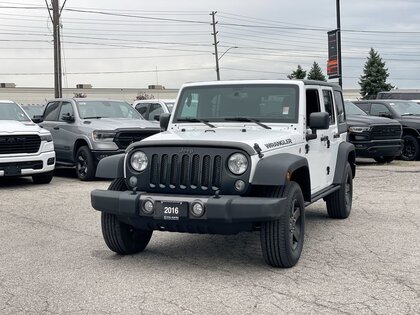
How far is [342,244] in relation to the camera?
7133 mm

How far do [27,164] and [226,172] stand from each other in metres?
7.55

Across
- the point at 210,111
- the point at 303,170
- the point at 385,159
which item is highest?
the point at 210,111

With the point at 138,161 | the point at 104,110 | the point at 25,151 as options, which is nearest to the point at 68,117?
the point at 104,110

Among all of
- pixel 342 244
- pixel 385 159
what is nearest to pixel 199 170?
pixel 342 244

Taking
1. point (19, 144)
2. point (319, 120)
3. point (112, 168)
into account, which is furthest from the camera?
point (19, 144)

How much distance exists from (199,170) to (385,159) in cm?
1260

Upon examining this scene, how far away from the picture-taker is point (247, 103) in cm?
706

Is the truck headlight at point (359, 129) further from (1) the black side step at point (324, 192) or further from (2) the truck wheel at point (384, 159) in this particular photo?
(1) the black side step at point (324, 192)

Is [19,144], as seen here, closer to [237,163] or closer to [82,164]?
[82,164]

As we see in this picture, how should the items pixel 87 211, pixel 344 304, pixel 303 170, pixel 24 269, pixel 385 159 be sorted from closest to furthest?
1. pixel 344 304
2. pixel 24 269
3. pixel 303 170
4. pixel 87 211
5. pixel 385 159

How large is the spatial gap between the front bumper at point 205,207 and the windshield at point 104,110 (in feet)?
27.6

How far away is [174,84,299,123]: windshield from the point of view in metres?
6.95

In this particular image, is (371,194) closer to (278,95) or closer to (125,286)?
(278,95)

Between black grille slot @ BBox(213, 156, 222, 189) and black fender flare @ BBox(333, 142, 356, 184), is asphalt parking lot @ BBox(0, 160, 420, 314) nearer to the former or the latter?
black fender flare @ BBox(333, 142, 356, 184)
